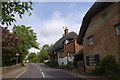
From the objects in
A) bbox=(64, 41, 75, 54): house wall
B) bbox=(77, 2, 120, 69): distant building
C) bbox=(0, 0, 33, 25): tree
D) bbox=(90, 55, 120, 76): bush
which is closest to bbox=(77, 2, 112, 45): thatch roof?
bbox=(77, 2, 120, 69): distant building

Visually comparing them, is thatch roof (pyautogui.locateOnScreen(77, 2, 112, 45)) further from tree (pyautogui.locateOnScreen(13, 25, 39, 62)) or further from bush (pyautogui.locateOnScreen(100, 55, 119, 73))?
tree (pyautogui.locateOnScreen(13, 25, 39, 62))

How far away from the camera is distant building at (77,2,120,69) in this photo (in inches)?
541

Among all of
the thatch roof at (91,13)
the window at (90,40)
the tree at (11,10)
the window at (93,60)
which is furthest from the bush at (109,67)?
the tree at (11,10)

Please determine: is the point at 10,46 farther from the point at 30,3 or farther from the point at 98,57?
the point at 30,3

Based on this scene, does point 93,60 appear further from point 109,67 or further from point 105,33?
point 109,67

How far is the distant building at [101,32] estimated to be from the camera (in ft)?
Answer: 45.1

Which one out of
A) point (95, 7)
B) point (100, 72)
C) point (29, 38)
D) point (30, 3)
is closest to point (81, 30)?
point (95, 7)

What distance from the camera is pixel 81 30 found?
71.4 ft

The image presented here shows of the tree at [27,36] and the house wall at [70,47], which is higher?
the tree at [27,36]

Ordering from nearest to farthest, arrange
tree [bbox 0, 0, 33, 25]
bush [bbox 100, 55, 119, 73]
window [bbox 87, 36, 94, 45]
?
tree [bbox 0, 0, 33, 25], bush [bbox 100, 55, 119, 73], window [bbox 87, 36, 94, 45]

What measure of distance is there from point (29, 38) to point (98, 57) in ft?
102

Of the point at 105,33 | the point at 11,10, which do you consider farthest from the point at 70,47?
the point at 11,10

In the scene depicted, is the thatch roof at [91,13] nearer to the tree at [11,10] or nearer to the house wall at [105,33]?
the house wall at [105,33]

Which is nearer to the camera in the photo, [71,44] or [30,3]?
[30,3]
